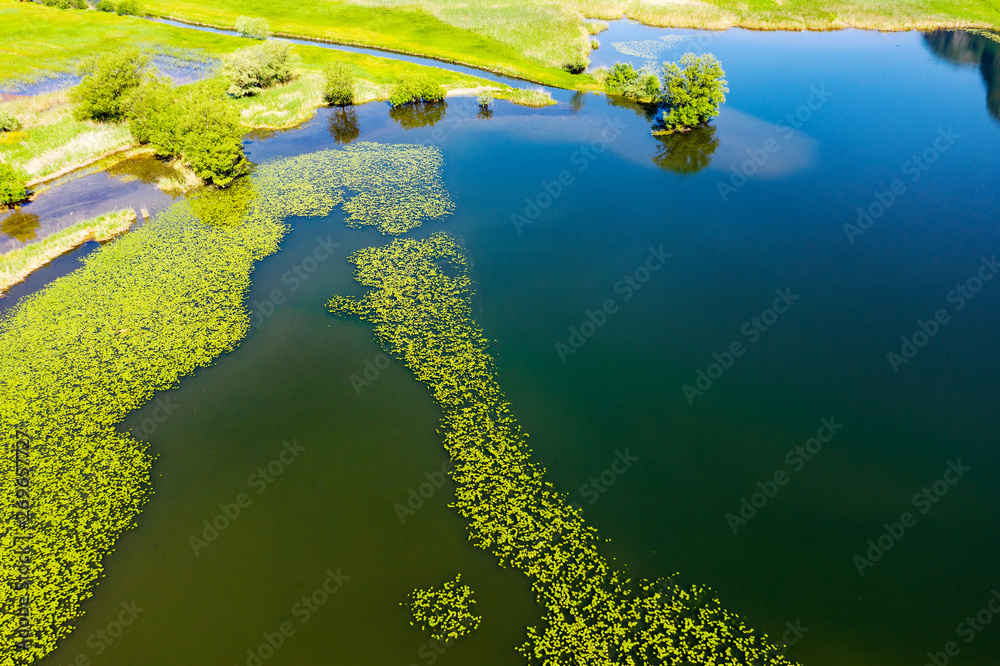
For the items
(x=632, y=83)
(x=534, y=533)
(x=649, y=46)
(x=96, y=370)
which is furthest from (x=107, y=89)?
(x=649, y=46)

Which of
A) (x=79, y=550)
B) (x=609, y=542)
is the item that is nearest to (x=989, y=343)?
(x=609, y=542)

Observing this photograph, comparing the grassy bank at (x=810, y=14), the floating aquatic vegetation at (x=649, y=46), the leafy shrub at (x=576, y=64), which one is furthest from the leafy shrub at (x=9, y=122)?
the grassy bank at (x=810, y=14)

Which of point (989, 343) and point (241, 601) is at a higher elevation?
point (989, 343)

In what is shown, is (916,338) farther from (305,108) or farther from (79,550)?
(305,108)

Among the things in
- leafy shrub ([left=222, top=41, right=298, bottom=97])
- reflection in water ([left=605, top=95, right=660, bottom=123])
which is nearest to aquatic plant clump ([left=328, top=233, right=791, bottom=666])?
reflection in water ([left=605, top=95, right=660, bottom=123])

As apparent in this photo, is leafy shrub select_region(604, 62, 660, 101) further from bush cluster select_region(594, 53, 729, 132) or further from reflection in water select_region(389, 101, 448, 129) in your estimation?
reflection in water select_region(389, 101, 448, 129)

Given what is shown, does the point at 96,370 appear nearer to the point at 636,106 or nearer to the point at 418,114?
the point at 418,114
